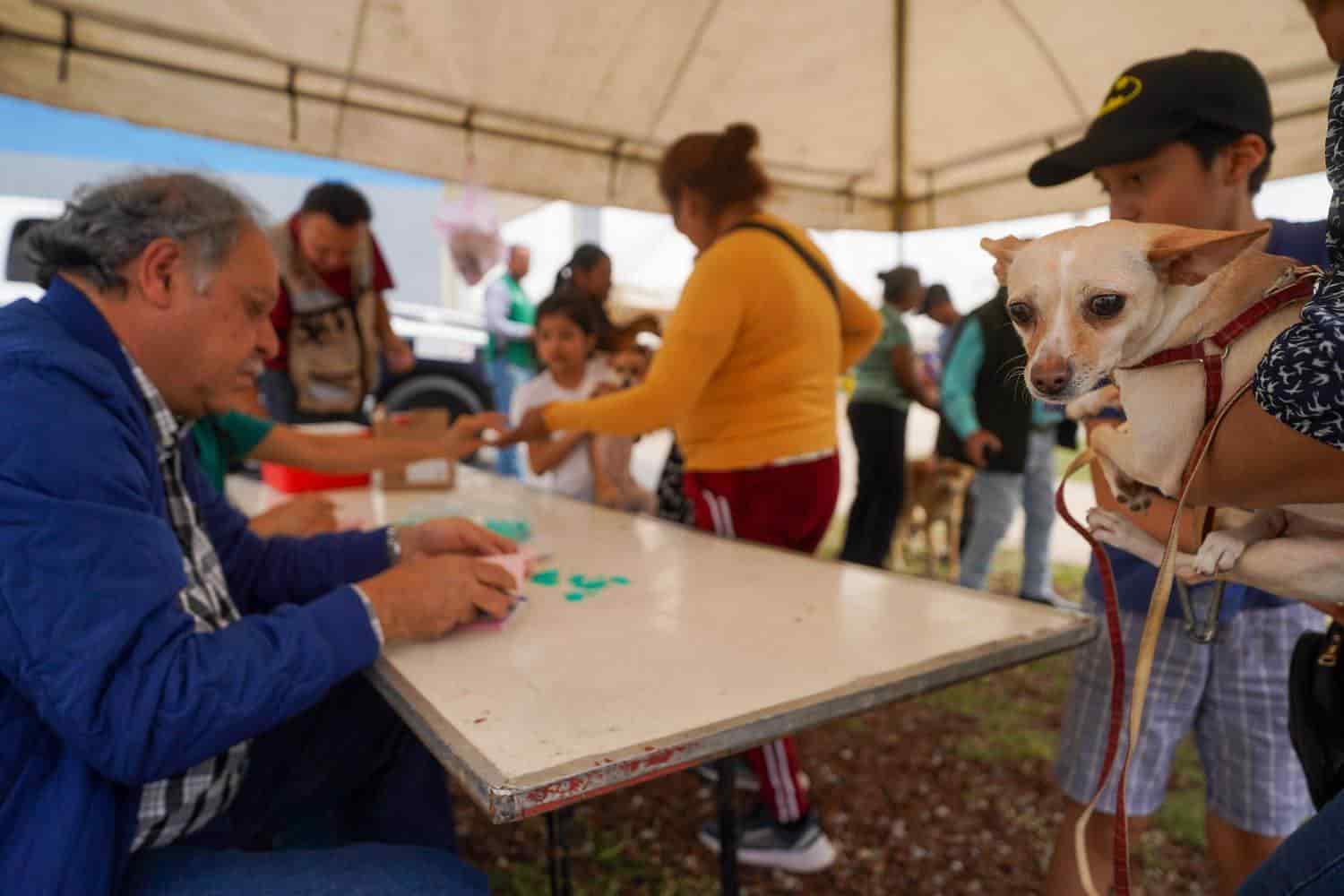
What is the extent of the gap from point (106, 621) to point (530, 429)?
54.3 inches

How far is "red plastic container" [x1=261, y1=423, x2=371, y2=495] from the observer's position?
7.59 ft

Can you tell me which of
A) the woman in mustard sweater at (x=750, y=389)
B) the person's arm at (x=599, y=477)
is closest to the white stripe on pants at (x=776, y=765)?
the woman in mustard sweater at (x=750, y=389)

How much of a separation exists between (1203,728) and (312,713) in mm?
1591

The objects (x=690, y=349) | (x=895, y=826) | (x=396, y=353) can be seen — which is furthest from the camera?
(x=396, y=353)

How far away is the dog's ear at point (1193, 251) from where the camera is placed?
0.51 m

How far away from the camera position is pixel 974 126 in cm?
328

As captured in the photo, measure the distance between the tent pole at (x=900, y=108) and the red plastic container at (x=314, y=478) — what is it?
260cm

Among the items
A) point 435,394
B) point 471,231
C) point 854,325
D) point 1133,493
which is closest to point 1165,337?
point 1133,493

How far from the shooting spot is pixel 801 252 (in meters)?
1.91

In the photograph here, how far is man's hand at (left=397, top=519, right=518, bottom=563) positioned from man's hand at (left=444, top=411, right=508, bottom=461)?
87 cm

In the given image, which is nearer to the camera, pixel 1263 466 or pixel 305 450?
pixel 1263 466

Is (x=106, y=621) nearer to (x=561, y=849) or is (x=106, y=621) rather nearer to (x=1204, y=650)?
(x=561, y=849)

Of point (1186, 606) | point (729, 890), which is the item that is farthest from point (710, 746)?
point (729, 890)

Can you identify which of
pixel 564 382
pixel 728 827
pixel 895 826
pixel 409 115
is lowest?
pixel 895 826
